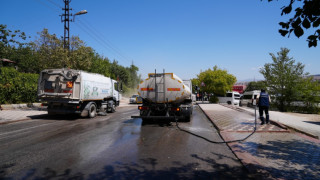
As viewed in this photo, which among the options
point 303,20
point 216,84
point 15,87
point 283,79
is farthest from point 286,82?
point 15,87

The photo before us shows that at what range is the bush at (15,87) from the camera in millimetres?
15320

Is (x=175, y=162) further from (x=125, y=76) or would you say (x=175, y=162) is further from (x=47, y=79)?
(x=125, y=76)

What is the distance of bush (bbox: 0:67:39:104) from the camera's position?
50.3 feet

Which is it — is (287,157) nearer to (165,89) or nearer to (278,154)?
(278,154)

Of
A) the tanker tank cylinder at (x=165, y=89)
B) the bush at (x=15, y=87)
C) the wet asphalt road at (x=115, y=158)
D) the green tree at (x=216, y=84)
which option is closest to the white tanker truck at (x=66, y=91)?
the tanker tank cylinder at (x=165, y=89)

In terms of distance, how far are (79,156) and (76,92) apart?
7.28m

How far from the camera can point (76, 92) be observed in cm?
1130

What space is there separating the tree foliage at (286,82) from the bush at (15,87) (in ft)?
73.7

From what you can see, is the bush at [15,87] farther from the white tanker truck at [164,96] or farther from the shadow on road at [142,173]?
the shadow on road at [142,173]

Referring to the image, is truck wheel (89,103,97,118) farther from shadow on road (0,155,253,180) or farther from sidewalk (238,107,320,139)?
sidewalk (238,107,320,139)

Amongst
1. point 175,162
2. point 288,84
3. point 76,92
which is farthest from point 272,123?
point 288,84

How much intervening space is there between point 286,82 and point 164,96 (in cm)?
1555

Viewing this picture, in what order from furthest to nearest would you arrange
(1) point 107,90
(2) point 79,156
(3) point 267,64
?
(3) point 267,64 < (1) point 107,90 < (2) point 79,156

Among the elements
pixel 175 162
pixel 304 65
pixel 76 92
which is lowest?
pixel 175 162
